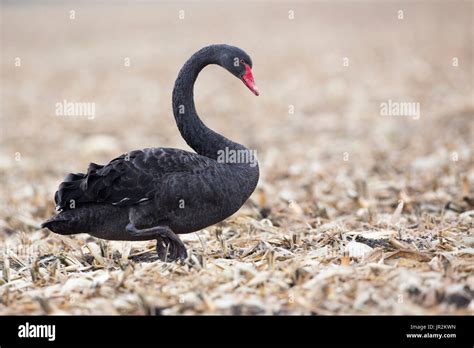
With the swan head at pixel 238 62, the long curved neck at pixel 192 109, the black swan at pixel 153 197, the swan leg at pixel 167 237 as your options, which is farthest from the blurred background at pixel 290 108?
the swan head at pixel 238 62

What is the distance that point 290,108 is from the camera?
1406cm

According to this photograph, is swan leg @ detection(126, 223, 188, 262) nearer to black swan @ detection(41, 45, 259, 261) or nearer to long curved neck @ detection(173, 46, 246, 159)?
black swan @ detection(41, 45, 259, 261)

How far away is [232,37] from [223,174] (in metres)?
18.8

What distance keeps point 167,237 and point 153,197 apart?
30cm

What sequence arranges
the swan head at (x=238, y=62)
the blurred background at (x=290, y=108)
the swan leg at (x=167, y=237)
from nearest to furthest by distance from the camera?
the swan leg at (x=167, y=237), the swan head at (x=238, y=62), the blurred background at (x=290, y=108)

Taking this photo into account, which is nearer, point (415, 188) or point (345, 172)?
point (415, 188)

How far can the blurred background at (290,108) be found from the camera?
8000 mm

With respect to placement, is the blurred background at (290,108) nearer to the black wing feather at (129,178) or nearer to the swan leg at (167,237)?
the swan leg at (167,237)

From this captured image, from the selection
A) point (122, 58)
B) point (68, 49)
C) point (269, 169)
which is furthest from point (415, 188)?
point (68, 49)

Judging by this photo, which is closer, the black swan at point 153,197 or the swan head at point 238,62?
the black swan at point 153,197

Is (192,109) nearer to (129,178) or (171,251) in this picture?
(129,178)

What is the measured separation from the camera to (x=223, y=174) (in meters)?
5.26

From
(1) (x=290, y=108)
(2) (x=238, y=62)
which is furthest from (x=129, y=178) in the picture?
(1) (x=290, y=108)

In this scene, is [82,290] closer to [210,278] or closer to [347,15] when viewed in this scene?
[210,278]
